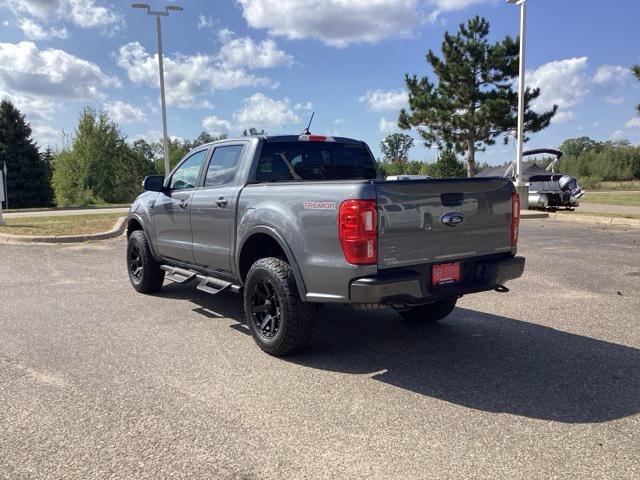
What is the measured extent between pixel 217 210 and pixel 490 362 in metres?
2.88

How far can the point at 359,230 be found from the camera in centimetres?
357

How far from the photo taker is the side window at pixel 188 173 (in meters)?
5.83

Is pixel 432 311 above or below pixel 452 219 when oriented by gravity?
below

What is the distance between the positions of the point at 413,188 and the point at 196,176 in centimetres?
293

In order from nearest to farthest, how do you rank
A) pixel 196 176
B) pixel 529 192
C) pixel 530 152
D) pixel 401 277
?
pixel 401 277
pixel 196 176
pixel 529 192
pixel 530 152

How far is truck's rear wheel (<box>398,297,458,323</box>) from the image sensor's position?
5.20 m

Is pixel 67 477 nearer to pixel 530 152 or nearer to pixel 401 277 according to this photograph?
pixel 401 277

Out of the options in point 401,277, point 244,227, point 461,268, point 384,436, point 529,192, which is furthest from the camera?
point 529,192

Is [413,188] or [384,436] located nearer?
[384,436]

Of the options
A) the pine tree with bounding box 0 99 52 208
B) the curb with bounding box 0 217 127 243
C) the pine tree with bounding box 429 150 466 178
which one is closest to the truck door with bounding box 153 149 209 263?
the curb with bounding box 0 217 127 243

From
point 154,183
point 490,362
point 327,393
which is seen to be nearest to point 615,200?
point 490,362

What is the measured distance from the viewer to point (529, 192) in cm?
2092

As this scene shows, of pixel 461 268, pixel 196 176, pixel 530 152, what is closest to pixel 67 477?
pixel 461 268

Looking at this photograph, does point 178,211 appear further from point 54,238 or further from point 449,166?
point 449,166
